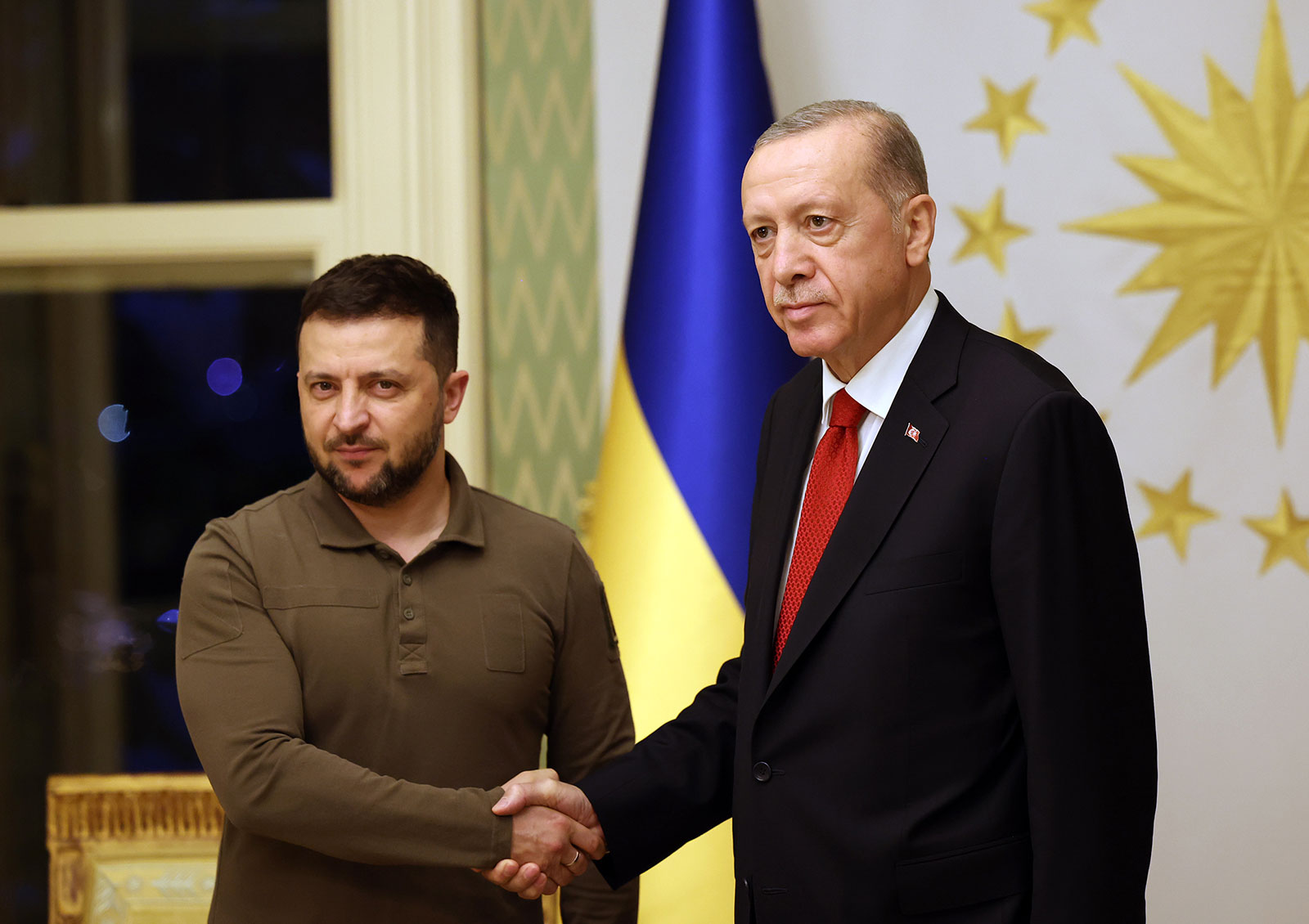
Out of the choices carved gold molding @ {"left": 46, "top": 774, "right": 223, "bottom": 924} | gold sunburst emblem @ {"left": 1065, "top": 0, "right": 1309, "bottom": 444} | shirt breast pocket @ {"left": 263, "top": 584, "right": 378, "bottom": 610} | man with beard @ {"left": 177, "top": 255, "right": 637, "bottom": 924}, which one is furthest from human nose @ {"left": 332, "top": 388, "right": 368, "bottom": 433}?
gold sunburst emblem @ {"left": 1065, "top": 0, "right": 1309, "bottom": 444}

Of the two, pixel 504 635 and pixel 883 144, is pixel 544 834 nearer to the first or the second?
pixel 504 635

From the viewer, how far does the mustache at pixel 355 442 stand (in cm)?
172

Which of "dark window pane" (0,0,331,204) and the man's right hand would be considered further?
"dark window pane" (0,0,331,204)

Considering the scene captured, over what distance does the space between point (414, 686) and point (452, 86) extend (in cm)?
165

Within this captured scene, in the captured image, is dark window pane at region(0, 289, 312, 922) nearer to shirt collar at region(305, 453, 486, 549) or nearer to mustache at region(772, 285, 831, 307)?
shirt collar at region(305, 453, 486, 549)

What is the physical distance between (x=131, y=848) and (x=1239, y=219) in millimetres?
2591

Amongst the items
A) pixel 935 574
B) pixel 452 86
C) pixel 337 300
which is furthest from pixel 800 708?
pixel 452 86

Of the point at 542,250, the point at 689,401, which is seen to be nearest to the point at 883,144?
the point at 689,401

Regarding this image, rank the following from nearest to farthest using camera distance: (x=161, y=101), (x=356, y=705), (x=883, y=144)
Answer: (x=883, y=144) → (x=356, y=705) → (x=161, y=101)

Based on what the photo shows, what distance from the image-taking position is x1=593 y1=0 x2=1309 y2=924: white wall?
270cm

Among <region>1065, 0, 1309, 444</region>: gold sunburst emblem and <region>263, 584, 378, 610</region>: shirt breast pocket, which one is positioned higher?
<region>1065, 0, 1309, 444</region>: gold sunburst emblem

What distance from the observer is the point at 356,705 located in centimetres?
167

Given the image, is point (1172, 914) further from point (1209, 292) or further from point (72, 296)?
point (72, 296)

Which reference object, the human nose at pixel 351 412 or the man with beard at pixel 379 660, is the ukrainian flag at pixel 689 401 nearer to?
the man with beard at pixel 379 660
